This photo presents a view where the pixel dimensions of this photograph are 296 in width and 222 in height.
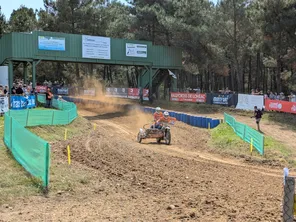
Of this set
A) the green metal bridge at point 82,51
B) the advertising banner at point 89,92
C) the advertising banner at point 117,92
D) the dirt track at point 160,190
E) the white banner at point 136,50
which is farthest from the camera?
the advertising banner at point 89,92

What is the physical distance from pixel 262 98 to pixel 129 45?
47.4 ft

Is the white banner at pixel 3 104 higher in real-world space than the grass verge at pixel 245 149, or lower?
higher

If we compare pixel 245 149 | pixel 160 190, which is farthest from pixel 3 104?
pixel 160 190

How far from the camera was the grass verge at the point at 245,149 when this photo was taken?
53.9 feet

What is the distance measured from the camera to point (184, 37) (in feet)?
149

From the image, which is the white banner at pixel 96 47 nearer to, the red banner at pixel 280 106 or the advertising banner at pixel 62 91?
the advertising banner at pixel 62 91

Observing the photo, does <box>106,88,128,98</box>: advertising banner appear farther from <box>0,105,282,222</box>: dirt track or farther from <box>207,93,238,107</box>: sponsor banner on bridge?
<box>0,105,282,222</box>: dirt track

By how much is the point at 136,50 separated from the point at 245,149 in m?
23.8

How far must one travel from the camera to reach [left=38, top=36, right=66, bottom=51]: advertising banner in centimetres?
3444

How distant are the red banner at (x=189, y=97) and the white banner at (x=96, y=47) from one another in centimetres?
807

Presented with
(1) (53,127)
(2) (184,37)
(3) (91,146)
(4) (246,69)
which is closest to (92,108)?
(2) (184,37)

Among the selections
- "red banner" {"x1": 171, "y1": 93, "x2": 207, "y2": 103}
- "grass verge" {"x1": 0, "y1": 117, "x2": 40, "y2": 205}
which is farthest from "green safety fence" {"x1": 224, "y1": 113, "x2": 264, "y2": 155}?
"red banner" {"x1": 171, "y1": 93, "x2": 207, "y2": 103}

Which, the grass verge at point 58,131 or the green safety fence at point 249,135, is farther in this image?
the grass verge at point 58,131

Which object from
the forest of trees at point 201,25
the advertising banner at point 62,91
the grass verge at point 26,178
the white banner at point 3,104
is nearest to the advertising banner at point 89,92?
the advertising banner at point 62,91
